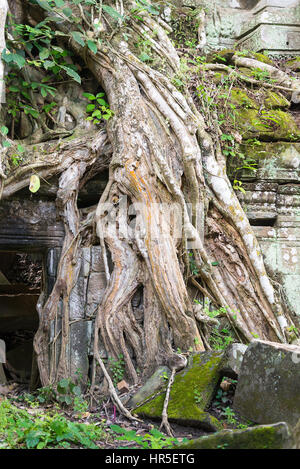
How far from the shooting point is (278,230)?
4051 millimetres

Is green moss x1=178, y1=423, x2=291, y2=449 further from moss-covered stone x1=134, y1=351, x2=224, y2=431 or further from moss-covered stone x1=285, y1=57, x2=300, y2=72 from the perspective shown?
moss-covered stone x1=285, y1=57, x2=300, y2=72

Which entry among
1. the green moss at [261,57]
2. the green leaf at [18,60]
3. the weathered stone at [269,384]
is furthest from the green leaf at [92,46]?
the weathered stone at [269,384]

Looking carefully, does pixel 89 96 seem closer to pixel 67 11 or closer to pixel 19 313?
pixel 67 11

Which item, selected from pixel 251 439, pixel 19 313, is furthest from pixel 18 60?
pixel 19 313

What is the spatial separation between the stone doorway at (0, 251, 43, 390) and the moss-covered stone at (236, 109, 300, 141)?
7.36 ft

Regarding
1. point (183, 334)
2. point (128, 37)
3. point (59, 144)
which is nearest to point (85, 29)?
point (128, 37)

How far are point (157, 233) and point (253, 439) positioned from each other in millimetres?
1807

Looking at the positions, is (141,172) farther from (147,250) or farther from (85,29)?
(85,29)

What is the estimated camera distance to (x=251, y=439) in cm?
170

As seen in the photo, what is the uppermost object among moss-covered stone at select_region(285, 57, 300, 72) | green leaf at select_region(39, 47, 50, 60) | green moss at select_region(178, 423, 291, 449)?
moss-covered stone at select_region(285, 57, 300, 72)

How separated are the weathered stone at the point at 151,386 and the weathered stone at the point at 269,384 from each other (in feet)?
1.85

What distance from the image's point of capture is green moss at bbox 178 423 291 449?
5.38ft

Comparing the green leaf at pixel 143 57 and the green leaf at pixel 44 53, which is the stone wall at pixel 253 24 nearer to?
the green leaf at pixel 143 57

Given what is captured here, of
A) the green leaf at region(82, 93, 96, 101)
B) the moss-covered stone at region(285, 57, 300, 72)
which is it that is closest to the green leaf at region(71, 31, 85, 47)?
the green leaf at region(82, 93, 96, 101)
